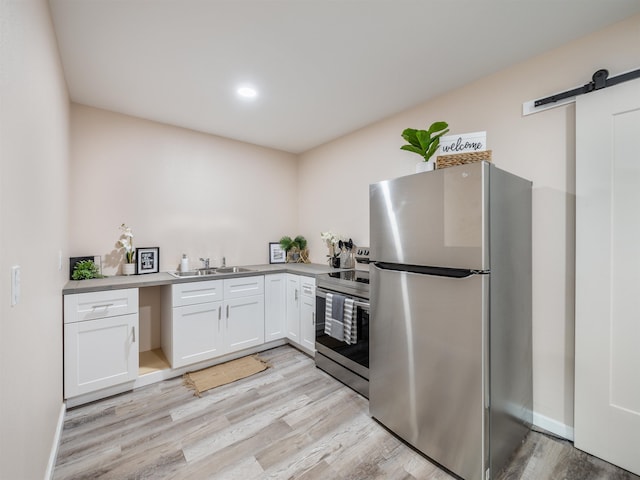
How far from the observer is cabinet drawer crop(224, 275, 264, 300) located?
285 centimetres

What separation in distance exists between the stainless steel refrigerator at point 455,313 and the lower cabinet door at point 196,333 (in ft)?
5.34

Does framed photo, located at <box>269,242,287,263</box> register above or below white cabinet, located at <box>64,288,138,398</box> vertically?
above

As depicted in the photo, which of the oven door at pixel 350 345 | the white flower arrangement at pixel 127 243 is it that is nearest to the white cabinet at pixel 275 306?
the oven door at pixel 350 345

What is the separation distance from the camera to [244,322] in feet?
9.72

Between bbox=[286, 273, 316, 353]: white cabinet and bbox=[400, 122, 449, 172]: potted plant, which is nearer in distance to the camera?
bbox=[400, 122, 449, 172]: potted plant

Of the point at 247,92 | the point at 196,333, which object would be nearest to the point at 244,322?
the point at 196,333

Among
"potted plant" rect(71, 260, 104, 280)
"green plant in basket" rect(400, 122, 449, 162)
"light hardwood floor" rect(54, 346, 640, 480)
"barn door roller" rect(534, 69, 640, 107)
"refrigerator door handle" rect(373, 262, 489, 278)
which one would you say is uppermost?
"barn door roller" rect(534, 69, 640, 107)

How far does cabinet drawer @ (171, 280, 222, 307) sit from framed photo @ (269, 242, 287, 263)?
1.16 metres

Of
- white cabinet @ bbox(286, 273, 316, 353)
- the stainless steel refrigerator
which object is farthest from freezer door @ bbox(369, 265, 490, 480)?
white cabinet @ bbox(286, 273, 316, 353)

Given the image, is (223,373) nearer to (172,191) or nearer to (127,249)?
(127,249)

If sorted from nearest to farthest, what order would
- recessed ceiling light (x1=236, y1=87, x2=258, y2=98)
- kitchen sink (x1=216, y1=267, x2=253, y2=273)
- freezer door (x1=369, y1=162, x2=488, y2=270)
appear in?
freezer door (x1=369, y1=162, x2=488, y2=270) → recessed ceiling light (x1=236, y1=87, x2=258, y2=98) → kitchen sink (x1=216, y1=267, x2=253, y2=273)

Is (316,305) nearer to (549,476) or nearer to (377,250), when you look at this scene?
(377,250)

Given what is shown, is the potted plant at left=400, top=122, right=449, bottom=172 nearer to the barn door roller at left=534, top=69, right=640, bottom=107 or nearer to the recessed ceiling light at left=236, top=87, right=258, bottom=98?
the barn door roller at left=534, top=69, right=640, bottom=107

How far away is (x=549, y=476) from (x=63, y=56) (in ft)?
13.0
